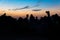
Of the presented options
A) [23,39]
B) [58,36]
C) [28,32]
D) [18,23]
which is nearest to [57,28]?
[58,36]

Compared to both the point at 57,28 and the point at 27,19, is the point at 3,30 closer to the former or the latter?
the point at 27,19

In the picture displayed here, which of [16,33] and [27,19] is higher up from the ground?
[27,19]

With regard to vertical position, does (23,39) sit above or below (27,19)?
below

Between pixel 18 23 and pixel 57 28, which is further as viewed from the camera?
pixel 18 23

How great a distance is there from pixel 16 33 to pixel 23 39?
4.42 metres

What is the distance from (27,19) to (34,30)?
6.03 feet

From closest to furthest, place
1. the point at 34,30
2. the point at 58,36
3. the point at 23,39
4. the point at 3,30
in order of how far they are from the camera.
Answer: the point at 58,36 → the point at 23,39 → the point at 3,30 → the point at 34,30

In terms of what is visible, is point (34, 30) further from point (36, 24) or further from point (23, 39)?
point (23, 39)

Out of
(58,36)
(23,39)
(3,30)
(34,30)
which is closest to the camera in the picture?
(58,36)

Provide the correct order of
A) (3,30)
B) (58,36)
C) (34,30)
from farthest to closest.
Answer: (34,30) < (3,30) < (58,36)

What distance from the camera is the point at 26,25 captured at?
25219mm

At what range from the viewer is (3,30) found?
2330cm

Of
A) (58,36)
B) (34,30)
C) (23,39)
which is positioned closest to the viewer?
(58,36)

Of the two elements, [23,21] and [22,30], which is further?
[23,21]
